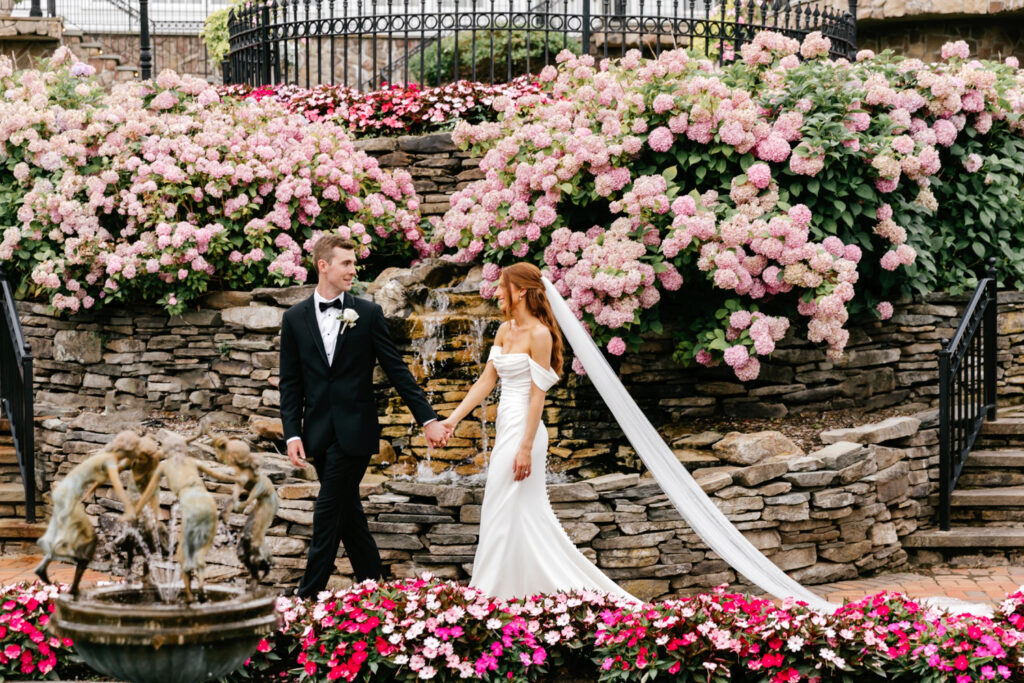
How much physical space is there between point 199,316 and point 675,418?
3.42m

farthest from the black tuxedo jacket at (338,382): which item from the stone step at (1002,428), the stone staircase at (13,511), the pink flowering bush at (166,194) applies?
the stone step at (1002,428)

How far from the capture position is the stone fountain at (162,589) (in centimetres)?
330

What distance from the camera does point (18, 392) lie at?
8055 mm

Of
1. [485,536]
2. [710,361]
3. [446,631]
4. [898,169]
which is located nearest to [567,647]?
[446,631]

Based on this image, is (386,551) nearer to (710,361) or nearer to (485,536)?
(485,536)

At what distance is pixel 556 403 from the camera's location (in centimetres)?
761

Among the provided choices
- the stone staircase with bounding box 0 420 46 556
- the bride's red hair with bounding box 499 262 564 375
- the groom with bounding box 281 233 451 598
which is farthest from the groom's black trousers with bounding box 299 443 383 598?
the stone staircase with bounding box 0 420 46 556

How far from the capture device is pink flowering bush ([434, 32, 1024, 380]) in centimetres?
701

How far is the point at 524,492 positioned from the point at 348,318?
1175mm

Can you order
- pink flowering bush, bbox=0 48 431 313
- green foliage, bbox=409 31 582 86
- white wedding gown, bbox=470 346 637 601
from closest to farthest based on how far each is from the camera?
white wedding gown, bbox=470 346 637 601 < pink flowering bush, bbox=0 48 431 313 < green foliage, bbox=409 31 582 86

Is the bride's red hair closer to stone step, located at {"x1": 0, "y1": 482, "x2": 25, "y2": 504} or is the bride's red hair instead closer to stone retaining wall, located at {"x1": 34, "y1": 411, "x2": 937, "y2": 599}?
stone retaining wall, located at {"x1": 34, "y1": 411, "x2": 937, "y2": 599}

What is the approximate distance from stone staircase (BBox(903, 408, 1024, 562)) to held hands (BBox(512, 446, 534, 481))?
126 inches

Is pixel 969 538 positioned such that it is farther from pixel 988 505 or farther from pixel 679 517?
pixel 679 517

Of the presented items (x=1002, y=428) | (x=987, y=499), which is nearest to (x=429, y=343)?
(x=987, y=499)
